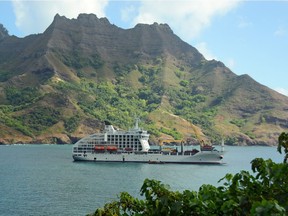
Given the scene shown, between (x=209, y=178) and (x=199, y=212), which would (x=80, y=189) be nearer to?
(x=209, y=178)

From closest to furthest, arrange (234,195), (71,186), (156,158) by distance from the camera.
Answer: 1. (234,195)
2. (71,186)
3. (156,158)

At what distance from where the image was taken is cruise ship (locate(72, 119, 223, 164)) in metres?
139

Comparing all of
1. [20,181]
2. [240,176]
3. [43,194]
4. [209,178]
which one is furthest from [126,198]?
[209,178]

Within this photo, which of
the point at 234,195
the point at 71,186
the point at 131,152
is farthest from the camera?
the point at 131,152

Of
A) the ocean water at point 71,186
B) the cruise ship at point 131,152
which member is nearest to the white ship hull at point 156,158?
the cruise ship at point 131,152

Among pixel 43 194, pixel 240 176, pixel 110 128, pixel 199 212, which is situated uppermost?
pixel 110 128

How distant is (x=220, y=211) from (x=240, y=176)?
51.9 inches

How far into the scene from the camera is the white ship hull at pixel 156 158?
138750mm

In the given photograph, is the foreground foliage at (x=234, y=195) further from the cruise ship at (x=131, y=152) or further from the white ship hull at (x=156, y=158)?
the white ship hull at (x=156, y=158)

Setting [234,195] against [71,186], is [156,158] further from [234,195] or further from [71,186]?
[234,195]

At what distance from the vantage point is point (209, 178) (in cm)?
10000

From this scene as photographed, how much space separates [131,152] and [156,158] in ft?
30.0

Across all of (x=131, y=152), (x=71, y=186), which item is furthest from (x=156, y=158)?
(x=71, y=186)

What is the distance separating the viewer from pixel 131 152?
467ft
